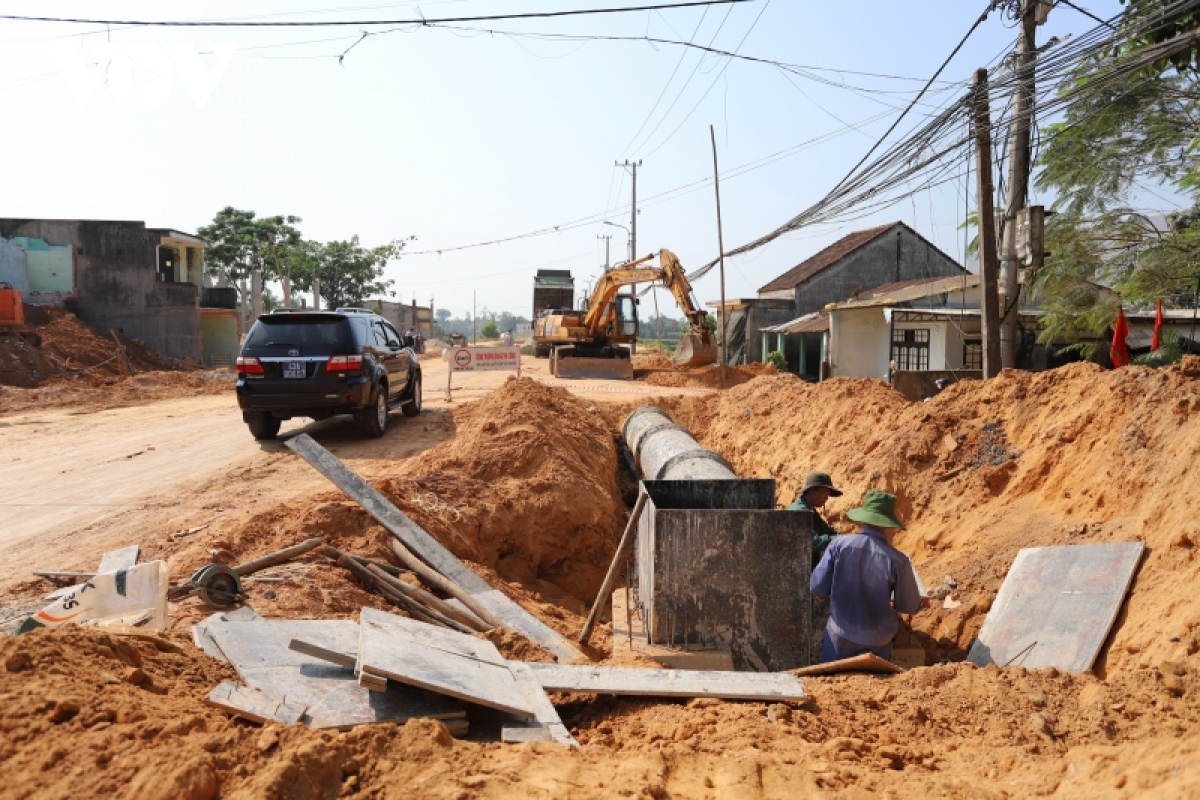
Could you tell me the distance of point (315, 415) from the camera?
12383 mm

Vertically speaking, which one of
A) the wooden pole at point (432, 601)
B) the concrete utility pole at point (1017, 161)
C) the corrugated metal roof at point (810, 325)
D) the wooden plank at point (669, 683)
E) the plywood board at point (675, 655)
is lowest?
the plywood board at point (675, 655)

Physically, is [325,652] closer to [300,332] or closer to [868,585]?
[868,585]

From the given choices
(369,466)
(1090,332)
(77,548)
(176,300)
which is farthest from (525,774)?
(176,300)

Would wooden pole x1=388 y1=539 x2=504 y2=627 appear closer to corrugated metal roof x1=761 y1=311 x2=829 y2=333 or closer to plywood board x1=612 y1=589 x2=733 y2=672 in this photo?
plywood board x1=612 y1=589 x2=733 y2=672

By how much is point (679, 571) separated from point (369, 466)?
5776 mm

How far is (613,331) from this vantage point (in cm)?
2883

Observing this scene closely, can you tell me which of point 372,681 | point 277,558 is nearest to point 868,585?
point 372,681

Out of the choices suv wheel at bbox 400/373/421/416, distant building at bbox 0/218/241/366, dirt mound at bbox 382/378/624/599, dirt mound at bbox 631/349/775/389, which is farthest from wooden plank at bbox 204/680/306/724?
distant building at bbox 0/218/241/366

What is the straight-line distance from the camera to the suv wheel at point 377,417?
42.2 ft

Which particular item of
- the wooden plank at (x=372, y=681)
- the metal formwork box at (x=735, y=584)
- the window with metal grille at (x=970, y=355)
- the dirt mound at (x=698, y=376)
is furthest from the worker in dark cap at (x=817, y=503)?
the dirt mound at (x=698, y=376)

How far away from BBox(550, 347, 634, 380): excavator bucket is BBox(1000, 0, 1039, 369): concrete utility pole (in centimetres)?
1511

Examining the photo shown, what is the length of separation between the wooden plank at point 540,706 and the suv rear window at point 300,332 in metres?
8.31

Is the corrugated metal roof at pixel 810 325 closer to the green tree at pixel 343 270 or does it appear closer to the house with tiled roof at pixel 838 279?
the house with tiled roof at pixel 838 279

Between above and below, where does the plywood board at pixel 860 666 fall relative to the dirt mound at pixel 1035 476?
below
